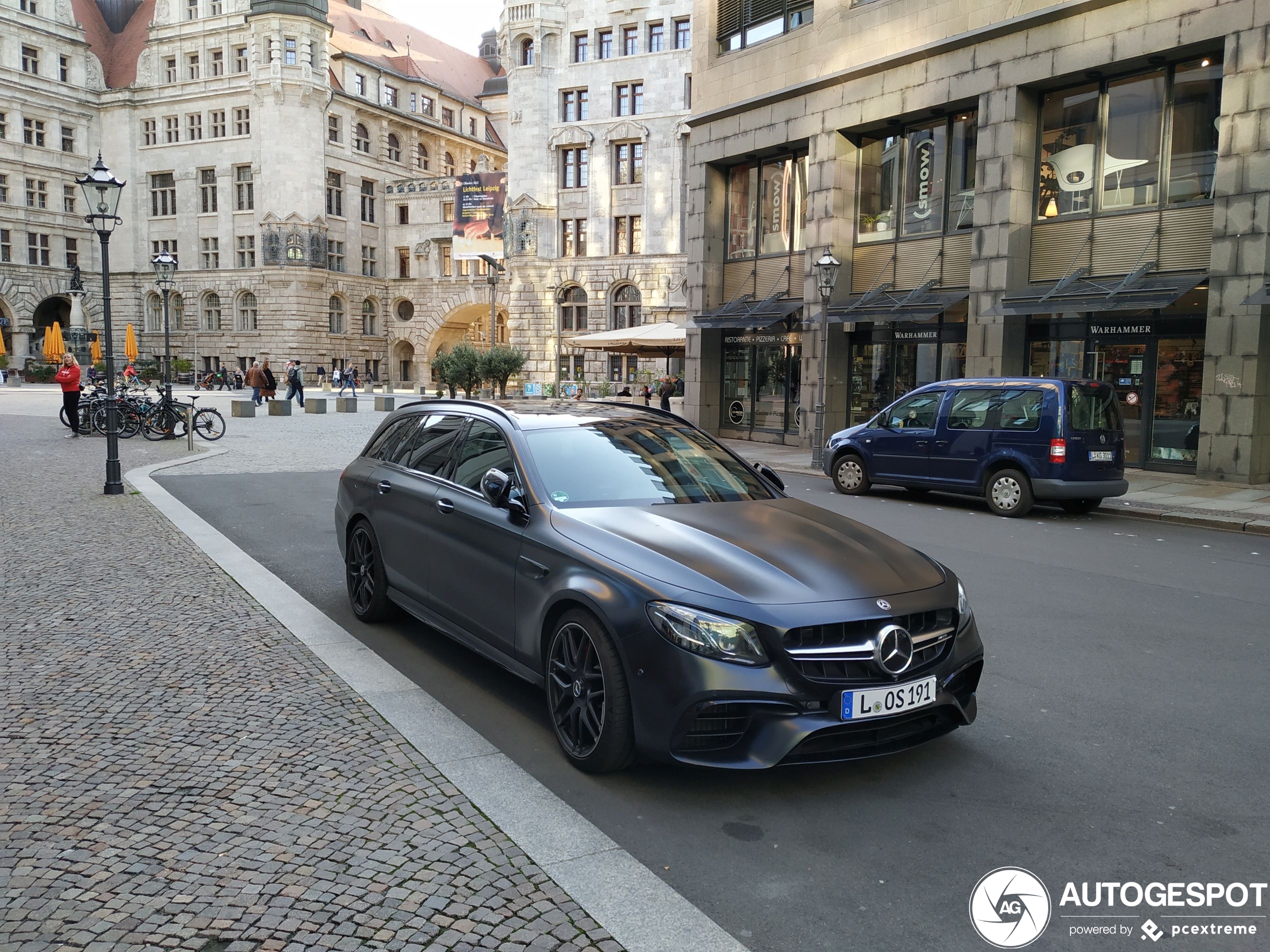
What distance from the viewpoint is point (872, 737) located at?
4.00 m

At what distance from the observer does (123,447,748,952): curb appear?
3102 millimetres

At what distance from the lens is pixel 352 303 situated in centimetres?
6800

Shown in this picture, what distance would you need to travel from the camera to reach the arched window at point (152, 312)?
68.4m

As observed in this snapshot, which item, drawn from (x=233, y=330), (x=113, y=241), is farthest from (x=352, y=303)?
(x=113, y=241)

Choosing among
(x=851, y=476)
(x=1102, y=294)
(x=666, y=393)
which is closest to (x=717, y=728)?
(x=851, y=476)

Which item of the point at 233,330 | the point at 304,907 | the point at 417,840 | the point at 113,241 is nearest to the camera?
the point at 304,907

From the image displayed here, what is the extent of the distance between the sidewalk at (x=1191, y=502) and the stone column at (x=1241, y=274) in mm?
804

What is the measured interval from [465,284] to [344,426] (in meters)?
40.6

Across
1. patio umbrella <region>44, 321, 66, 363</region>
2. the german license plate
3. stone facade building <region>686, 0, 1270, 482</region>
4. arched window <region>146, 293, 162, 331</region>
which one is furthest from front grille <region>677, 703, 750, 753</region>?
arched window <region>146, 293, 162, 331</region>

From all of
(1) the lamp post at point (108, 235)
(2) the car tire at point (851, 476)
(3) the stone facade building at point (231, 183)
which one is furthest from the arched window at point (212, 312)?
(2) the car tire at point (851, 476)

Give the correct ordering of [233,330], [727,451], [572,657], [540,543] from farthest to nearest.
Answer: [233,330] < [727,451] < [540,543] < [572,657]

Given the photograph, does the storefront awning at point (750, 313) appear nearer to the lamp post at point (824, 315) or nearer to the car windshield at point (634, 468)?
the lamp post at point (824, 315)

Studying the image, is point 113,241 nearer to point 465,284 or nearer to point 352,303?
point 352,303

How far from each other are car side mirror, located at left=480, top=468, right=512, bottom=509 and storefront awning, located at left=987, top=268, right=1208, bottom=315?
15137 millimetres
